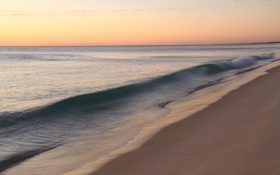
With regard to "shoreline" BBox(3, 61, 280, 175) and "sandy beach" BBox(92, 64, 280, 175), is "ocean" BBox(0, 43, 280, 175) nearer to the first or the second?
"shoreline" BBox(3, 61, 280, 175)

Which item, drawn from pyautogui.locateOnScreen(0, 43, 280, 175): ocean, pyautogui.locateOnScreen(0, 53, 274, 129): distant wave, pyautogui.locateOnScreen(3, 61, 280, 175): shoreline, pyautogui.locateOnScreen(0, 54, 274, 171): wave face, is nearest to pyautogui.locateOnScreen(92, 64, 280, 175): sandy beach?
pyautogui.locateOnScreen(3, 61, 280, 175): shoreline

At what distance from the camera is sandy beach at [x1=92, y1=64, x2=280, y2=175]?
19.0 ft

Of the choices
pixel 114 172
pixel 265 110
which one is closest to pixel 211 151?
pixel 114 172

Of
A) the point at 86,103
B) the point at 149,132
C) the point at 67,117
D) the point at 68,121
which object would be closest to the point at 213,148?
the point at 149,132

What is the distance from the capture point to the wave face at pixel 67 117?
28.6 feet

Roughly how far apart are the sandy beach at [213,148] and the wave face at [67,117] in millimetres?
2142

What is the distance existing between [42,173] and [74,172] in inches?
21.4

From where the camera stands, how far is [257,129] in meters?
7.97

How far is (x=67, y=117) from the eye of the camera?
1240 cm

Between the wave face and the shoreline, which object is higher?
the wave face

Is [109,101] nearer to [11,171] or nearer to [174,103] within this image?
[174,103]

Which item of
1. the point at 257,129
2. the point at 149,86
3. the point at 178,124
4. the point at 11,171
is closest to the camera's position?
the point at 11,171

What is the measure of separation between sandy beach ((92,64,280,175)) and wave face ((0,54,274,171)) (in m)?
2.14

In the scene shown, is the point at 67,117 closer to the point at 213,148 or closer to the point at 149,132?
the point at 149,132
